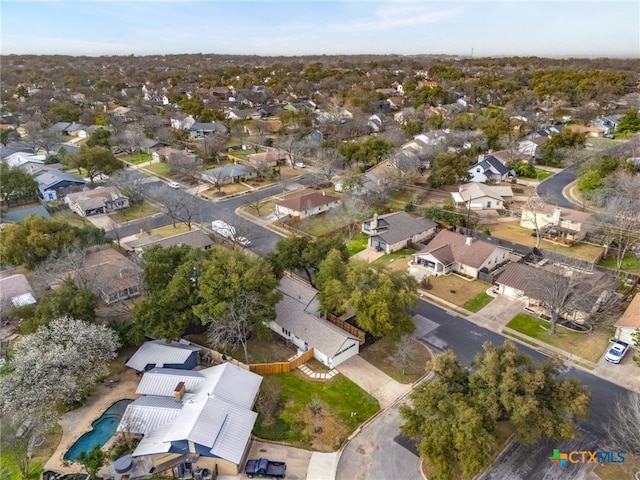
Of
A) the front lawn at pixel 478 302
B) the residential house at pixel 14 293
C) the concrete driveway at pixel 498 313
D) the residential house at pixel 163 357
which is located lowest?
the front lawn at pixel 478 302

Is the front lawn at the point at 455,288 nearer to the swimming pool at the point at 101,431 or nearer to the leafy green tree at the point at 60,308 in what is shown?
the swimming pool at the point at 101,431

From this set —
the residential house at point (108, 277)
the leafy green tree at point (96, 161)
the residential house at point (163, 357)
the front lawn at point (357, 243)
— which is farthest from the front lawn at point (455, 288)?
the leafy green tree at point (96, 161)

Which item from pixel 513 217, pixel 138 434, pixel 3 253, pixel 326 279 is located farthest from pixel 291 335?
pixel 513 217

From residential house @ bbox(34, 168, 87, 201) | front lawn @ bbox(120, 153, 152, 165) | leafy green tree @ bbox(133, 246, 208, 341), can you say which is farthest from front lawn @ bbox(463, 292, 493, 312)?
front lawn @ bbox(120, 153, 152, 165)

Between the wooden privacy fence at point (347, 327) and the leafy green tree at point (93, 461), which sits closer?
the leafy green tree at point (93, 461)

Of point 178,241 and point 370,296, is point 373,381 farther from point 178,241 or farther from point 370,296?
point 178,241

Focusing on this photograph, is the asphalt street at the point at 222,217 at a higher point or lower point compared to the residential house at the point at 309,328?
lower

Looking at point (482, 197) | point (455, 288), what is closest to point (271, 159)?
point (482, 197)

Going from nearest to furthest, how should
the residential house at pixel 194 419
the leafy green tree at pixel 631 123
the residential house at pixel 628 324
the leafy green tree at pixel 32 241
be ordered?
the residential house at pixel 194 419 < the residential house at pixel 628 324 < the leafy green tree at pixel 32 241 < the leafy green tree at pixel 631 123
